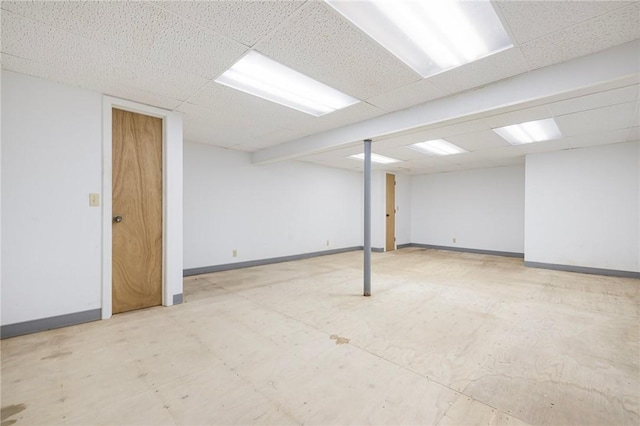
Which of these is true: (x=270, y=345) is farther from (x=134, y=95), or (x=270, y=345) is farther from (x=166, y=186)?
(x=134, y=95)

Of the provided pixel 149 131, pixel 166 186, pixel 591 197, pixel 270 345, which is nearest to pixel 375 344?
pixel 270 345

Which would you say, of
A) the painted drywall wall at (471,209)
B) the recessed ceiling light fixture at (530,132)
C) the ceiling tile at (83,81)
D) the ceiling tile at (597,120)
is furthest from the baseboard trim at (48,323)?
the painted drywall wall at (471,209)

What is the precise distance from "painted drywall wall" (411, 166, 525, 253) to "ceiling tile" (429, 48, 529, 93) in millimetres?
5700

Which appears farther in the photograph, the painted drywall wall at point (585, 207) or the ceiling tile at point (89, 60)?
the painted drywall wall at point (585, 207)

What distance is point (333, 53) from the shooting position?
7.64 ft

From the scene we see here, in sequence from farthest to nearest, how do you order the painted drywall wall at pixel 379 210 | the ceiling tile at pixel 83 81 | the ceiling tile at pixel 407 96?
the painted drywall wall at pixel 379 210 < the ceiling tile at pixel 407 96 < the ceiling tile at pixel 83 81

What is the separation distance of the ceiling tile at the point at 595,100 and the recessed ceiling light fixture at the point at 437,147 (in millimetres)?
1746

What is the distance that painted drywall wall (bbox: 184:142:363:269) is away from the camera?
17.1 feet

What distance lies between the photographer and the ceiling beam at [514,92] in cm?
222

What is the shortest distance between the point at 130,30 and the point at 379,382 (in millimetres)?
3048

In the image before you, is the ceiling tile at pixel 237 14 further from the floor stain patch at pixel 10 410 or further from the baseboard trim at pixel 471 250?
the baseboard trim at pixel 471 250

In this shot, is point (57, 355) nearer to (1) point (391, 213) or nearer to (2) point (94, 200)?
(2) point (94, 200)

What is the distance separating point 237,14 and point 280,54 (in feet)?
1.71

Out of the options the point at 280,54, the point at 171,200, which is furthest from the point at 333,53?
the point at 171,200
